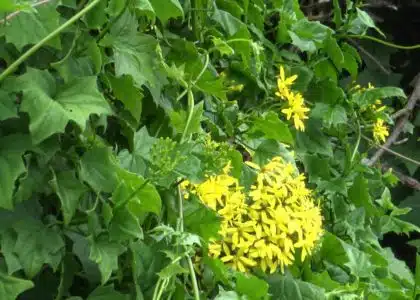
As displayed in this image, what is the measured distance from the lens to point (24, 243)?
1.05 m

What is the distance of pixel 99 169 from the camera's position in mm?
1110

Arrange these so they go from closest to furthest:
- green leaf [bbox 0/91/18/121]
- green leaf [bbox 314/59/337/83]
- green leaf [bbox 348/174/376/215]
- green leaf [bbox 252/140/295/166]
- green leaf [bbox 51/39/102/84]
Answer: green leaf [bbox 0/91/18/121] → green leaf [bbox 51/39/102/84] → green leaf [bbox 252/140/295/166] → green leaf [bbox 348/174/376/215] → green leaf [bbox 314/59/337/83]

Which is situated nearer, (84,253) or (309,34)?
(84,253)

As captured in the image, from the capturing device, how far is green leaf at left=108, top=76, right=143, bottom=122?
123cm

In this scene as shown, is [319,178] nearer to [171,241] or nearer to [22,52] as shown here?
[171,241]

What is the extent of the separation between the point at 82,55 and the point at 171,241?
283 mm

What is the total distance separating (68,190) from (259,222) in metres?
0.34

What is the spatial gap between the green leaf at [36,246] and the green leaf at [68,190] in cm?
3

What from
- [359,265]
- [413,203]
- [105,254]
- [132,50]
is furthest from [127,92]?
[413,203]

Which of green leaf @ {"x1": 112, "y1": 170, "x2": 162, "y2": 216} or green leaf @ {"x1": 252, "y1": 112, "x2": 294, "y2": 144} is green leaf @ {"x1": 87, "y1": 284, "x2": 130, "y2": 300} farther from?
green leaf @ {"x1": 252, "y1": 112, "x2": 294, "y2": 144}

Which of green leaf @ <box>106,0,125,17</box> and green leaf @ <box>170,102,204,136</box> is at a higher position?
green leaf @ <box>106,0,125,17</box>

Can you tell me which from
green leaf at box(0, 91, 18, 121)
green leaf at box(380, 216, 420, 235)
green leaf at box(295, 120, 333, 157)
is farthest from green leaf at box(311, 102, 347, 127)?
green leaf at box(0, 91, 18, 121)

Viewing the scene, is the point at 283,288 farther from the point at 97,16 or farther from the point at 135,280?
the point at 97,16

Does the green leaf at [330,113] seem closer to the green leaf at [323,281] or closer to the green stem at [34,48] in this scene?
the green leaf at [323,281]
